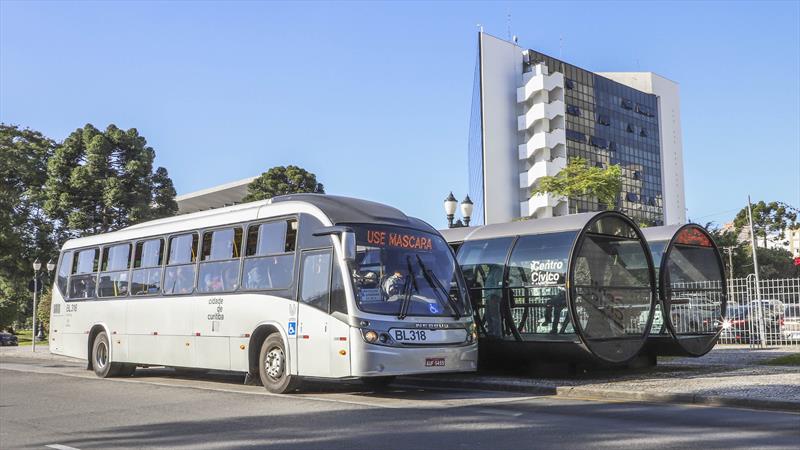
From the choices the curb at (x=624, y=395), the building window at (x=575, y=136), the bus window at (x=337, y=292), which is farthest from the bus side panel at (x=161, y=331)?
the building window at (x=575, y=136)

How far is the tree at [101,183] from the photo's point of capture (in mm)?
43438

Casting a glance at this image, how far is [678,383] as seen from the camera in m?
13.2

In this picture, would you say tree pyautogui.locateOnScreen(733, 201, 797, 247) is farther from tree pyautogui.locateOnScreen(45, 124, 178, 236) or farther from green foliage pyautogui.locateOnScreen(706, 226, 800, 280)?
tree pyautogui.locateOnScreen(45, 124, 178, 236)

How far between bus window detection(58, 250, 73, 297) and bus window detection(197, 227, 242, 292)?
23.0ft

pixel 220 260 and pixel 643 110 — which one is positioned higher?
pixel 643 110

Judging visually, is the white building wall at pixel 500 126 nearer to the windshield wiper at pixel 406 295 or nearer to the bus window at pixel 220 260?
the bus window at pixel 220 260

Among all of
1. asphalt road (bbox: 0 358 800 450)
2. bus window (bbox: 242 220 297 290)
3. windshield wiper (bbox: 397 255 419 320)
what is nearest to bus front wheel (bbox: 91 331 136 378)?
asphalt road (bbox: 0 358 800 450)

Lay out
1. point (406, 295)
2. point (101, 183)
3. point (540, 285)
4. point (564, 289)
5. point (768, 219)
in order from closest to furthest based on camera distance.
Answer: point (406, 295), point (564, 289), point (540, 285), point (101, 183), point (768, 219)

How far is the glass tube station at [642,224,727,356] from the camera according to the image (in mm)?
16219

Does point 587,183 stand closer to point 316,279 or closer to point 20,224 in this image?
point 316,279

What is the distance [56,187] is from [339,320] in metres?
36.7

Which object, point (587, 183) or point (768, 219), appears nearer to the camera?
point (587, 183)

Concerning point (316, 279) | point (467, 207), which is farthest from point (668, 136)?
point (316, 279)

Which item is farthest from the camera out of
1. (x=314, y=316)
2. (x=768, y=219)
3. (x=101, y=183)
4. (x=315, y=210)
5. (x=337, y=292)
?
(x=768, y=219)
